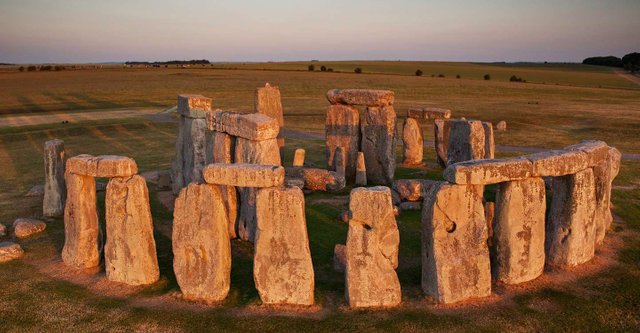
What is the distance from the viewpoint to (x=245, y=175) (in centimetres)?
936

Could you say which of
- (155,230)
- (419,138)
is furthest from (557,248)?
(419,138)

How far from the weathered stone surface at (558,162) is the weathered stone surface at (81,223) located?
9015 millimetres

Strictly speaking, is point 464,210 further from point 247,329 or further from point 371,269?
point 247,329

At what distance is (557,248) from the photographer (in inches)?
426

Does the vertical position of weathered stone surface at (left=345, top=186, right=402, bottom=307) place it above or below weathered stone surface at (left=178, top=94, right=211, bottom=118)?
below

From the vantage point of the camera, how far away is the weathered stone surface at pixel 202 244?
31.4 ft

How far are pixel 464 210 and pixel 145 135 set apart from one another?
2411cm

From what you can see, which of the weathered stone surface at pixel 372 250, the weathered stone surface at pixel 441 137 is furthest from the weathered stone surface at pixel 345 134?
the weathered stone surface at pixel 372 250

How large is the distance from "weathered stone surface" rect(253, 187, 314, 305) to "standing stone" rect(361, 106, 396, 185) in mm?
9285

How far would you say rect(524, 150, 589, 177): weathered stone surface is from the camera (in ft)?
31.8

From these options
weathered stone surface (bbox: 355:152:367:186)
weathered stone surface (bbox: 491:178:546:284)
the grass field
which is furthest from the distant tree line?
weathered stone surface (bbox: 491:178:546:284)

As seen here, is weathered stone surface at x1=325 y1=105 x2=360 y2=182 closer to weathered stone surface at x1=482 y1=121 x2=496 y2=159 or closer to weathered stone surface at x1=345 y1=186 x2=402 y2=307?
weathered stone surface at x1=482 y1=121 x2=496 y2=159

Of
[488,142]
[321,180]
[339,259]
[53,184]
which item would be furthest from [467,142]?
[53,184]

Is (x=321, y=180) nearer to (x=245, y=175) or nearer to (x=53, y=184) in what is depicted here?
(x=245, y=175)
